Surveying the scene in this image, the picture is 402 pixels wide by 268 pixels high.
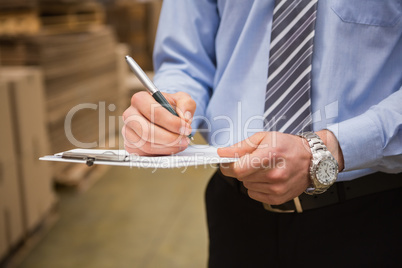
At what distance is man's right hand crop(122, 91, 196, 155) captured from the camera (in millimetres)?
783

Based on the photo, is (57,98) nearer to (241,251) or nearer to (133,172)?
(133,172)

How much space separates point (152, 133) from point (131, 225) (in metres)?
2.23

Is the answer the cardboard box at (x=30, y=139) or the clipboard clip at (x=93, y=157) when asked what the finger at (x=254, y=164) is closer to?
the clipboard clip at (x=93, y=157)

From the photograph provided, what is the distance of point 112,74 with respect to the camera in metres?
4.38

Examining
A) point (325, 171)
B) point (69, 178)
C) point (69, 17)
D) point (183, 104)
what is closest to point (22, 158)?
point (69, 178)

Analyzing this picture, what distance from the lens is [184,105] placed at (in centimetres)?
85

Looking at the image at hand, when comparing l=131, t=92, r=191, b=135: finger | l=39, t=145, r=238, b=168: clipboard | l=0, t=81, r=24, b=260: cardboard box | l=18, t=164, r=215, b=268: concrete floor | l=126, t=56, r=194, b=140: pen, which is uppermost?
l=126, t=56, r=194, b=140: pen

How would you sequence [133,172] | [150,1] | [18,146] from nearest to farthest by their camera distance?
[18,146] < [133,172] < [150,1]

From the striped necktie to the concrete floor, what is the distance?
181cm

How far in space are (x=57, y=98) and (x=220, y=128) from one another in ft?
7.89

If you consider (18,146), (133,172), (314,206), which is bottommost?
(133,172)

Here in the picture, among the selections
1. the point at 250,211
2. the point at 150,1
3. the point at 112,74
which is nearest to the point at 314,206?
the point at 250,211

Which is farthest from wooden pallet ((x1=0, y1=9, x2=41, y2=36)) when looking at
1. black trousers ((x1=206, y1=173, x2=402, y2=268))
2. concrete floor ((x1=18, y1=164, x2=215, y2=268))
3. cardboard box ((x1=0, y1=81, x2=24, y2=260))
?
black trousers ((x1=206, y1=173, x2=402, y2=268))

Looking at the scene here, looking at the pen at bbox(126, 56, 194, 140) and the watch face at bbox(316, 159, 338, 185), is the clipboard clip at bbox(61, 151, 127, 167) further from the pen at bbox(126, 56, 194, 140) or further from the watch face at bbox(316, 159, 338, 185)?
the watch face at bbox(316, 159, 338, 185)
